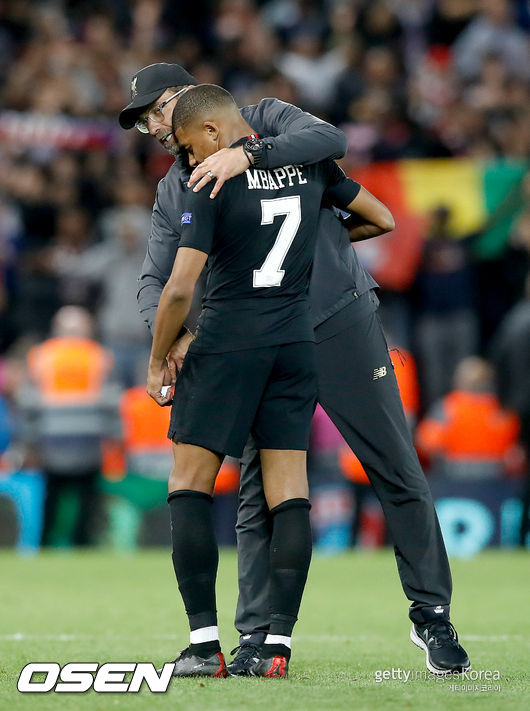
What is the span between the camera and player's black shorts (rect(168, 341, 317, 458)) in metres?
4.77

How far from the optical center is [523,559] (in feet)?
34.1

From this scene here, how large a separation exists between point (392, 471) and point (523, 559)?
556 cm

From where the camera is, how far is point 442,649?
4926mm

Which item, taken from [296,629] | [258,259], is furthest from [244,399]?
[296,629]

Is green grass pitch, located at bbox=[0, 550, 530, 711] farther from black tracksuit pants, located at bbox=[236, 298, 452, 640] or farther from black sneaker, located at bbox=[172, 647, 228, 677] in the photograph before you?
black tracksuit pants, located at bbox=[236, 298, 452, 640]

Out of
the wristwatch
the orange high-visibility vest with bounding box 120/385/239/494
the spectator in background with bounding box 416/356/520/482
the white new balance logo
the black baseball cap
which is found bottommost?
the spectator in background with bounding box 416/356/520/482

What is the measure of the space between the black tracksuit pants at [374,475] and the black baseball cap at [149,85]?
3.61 feet

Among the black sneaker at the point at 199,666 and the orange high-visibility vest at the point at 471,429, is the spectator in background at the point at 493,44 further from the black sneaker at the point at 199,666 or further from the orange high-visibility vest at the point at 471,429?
the black sneaker at the point at 199,666

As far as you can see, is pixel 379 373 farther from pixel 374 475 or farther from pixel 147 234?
pixel 147 234

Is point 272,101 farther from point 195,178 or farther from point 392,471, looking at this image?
point 392,471

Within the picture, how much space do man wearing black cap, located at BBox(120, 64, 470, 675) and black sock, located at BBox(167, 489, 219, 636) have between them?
0.35 metres

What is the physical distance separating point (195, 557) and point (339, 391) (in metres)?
0.88

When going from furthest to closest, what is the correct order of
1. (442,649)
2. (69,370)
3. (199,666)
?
1. (69,370)
2. (442,649)
3. (199,666)

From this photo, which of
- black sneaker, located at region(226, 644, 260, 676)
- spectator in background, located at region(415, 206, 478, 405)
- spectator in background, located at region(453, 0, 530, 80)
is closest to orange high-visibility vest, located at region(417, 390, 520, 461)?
spectator in background, located at region(415, 206, 478, 405)
